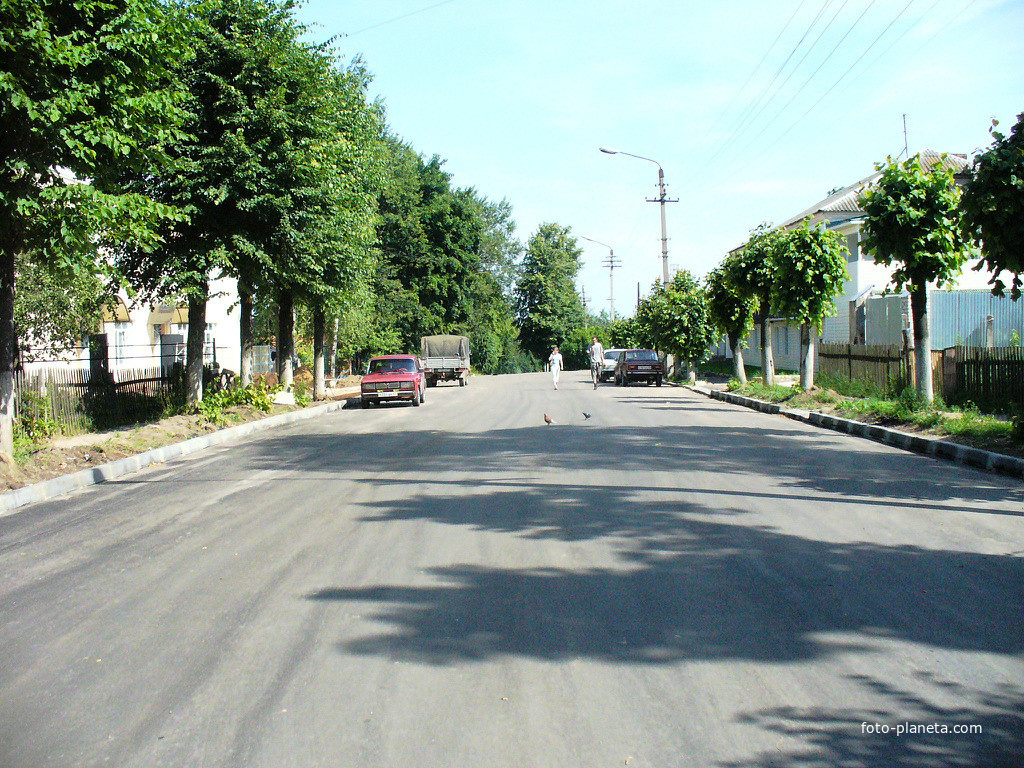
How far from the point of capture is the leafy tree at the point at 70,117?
10.0 m

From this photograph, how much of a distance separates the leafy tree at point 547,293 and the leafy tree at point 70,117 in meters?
81.9

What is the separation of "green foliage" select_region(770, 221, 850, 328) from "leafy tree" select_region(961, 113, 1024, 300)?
11528 mm

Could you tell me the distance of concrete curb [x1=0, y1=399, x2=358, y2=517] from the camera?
1023 cm

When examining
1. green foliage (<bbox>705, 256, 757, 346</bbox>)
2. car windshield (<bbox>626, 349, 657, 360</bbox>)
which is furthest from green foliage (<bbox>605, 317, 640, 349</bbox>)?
green foliage (<bbox>705, 256, 757, 346</bbox>)

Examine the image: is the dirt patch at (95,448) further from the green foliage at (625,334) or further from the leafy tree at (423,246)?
the green foliage at (625,334)

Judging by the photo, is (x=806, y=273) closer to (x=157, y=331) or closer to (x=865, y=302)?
(x=865, y=302)

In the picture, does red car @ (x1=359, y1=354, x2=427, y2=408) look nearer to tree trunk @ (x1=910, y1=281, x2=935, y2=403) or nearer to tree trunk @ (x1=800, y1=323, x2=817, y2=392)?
tree trunk @ (x1=800, y1=323, x2=817, y2=392)

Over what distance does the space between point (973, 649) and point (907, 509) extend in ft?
13.8

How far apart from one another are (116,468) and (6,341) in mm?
2364

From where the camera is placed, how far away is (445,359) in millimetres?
42844

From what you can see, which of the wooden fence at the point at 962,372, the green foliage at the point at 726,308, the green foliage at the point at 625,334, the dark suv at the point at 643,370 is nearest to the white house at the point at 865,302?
the green foliage at the point at 726,308

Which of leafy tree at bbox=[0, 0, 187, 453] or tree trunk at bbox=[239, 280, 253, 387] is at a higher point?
leafy tree at bbox=[0, 0, 187, 453]

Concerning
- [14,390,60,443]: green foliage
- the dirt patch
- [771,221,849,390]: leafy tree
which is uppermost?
[771,221,849,390]: leafy tree

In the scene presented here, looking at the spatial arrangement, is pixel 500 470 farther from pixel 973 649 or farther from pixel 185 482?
pixel 973 649
